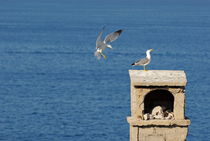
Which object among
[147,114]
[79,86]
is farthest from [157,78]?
[79,86]

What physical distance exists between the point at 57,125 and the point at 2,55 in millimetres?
66805

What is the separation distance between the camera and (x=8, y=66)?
129750mm

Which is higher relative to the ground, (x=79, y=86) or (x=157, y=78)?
(x=79, y=86)

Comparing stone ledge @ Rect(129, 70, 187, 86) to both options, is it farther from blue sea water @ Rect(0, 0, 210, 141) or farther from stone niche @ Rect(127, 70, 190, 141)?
blue sea water @ Rect(0, 0, 210, 141)

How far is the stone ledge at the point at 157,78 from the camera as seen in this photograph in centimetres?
2978

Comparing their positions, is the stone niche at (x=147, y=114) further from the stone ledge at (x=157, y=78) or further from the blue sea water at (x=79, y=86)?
the blue sea water at (x=79, y=86)

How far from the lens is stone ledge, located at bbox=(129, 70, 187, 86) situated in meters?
29.8

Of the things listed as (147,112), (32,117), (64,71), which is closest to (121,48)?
(64,71)

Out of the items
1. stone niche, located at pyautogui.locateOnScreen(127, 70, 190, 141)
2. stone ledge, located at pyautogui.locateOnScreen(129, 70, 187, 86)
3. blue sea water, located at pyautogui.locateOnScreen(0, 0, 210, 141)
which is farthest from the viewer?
blue sea water, located at pyautogui.locateOnScreen(0, 0, 210, 141)

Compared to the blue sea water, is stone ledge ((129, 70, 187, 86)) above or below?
below

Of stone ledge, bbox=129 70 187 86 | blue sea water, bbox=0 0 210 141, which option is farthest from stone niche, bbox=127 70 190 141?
blue sea water, bbox=0 0 210 141

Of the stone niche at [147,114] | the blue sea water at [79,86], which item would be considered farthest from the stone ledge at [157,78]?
the blue sea water at [79,86]

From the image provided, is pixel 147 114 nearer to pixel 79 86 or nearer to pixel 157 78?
pixel 157 78

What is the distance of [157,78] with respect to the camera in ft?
99.0
